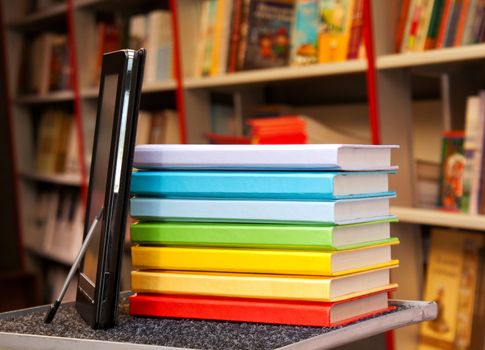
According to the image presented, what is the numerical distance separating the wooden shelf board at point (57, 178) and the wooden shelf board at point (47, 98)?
0.36 meters

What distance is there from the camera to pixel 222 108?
282cm

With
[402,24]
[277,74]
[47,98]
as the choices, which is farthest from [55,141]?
[402,24]

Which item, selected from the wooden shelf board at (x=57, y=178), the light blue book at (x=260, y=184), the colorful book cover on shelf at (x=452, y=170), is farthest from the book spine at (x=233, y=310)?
the wooden shelf board at (x=57, y=178)

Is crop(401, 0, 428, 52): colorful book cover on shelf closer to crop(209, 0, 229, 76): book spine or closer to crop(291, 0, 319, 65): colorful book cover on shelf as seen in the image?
crop(291, 0, 319, 65): colorful book cover on shelf

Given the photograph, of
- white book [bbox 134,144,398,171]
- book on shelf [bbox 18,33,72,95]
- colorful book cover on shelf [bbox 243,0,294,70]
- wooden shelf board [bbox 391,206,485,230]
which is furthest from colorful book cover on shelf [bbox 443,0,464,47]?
book on shelf [bbox 18,33,72,95]

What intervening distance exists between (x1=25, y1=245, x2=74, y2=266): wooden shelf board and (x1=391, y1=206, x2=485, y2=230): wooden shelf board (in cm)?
201

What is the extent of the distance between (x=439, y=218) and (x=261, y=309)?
43.3 inches

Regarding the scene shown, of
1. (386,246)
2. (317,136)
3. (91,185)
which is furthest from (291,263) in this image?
(317,136)

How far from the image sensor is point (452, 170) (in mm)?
1989

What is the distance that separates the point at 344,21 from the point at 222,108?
0.76m

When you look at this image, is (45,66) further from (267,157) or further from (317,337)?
(317,337)

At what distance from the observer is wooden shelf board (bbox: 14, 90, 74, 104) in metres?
3.58

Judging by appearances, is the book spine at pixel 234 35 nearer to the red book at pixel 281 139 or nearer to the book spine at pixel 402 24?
the red book at pixel 281 139

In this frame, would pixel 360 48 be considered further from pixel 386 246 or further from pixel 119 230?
pixel 119 230
